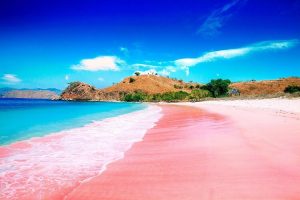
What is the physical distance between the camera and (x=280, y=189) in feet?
14.3

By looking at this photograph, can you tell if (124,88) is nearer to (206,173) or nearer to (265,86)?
(265,86)

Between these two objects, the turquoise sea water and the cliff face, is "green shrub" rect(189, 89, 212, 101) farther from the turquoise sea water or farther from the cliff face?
the turquoise sea water

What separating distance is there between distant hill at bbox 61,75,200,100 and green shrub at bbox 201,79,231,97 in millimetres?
55836

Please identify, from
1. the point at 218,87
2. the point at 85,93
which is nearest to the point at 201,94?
the point at 218,87

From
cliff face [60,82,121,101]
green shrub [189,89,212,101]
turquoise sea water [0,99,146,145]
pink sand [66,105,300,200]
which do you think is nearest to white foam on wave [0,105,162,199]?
pink sand [66,105,300,200]

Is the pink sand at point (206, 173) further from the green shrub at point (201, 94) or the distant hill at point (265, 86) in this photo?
the distant hill at point (265, 86)

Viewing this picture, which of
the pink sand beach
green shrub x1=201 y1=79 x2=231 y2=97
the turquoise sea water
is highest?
green shrub x1=201 y1=79 x2=231 y2=97

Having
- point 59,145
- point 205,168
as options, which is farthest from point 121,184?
point 59,145

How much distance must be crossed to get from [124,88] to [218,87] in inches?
3012

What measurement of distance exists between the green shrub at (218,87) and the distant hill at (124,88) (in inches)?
2198

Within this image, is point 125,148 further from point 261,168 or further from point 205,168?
point 261,168

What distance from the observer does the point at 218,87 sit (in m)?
103

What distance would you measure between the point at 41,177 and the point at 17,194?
3.20ft

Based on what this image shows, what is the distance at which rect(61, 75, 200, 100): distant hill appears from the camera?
6462 inches
